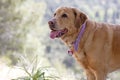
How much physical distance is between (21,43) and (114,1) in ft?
4.03

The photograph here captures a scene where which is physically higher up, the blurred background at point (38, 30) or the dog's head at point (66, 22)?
the blurred background at point (38, 30)

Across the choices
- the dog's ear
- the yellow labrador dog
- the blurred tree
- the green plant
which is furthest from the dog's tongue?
the blurred tree

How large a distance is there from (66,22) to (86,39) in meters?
0.17

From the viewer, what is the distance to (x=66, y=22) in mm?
2066

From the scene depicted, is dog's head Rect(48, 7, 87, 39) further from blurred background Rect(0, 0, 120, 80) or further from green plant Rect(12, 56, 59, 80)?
blurred background Rect(0, 0, 120, 80)

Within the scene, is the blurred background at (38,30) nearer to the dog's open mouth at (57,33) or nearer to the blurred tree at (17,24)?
the blurred tree at (17,24)

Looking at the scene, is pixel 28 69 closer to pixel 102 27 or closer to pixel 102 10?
pixel 102 27

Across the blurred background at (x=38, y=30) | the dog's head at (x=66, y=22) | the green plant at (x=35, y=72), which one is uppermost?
the blurred background at (x=38, y=30)

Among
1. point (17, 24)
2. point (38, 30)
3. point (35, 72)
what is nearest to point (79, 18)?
point (35, 72)

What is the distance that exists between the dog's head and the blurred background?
2.98ft

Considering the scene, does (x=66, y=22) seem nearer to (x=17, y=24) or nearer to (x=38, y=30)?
(x=38, y=30)

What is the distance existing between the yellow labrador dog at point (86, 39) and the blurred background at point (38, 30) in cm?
82

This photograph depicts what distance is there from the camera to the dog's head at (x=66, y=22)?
6.68 feet

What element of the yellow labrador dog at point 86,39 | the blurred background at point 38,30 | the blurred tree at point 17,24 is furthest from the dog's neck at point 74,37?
the blurred tree at point 17,24
